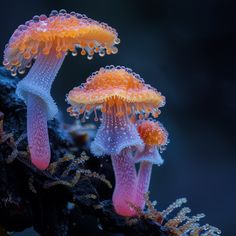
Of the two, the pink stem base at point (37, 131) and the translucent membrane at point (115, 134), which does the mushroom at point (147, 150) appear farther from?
the pink stem base at point (37, 131)

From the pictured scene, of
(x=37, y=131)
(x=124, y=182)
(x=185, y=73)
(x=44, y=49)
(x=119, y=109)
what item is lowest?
(x=124, y=182)

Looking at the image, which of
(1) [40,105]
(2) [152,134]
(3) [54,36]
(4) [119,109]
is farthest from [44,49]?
(2) [152,134]

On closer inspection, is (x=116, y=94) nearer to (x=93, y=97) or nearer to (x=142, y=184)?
(x=93, y=97)

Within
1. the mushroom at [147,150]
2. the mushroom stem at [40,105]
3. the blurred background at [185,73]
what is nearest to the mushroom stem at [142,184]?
the mushroom at [147,150]

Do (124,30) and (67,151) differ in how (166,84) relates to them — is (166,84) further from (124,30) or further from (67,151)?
(67,151)

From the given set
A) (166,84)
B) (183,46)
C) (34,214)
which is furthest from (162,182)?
(34,214)

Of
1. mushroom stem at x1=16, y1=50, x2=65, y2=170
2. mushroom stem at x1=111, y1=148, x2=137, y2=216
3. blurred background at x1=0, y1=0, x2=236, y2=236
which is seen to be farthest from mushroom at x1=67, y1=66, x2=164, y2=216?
blurred background at x1=0, y1=0, x2=236, y2=236

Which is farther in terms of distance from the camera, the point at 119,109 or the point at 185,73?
the point at 185,73
